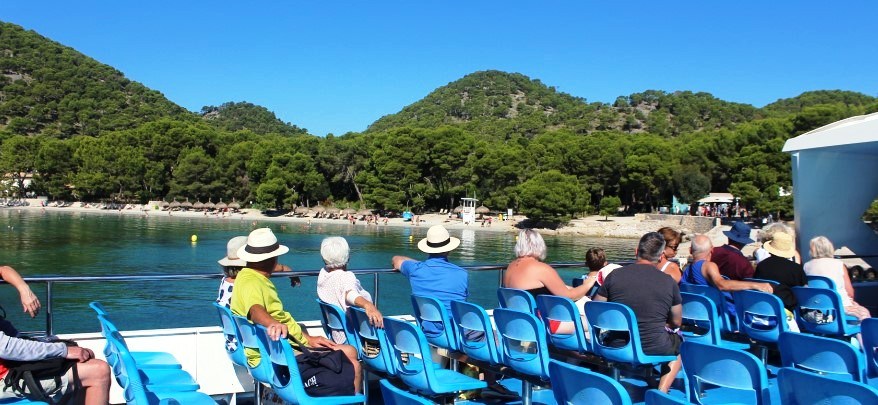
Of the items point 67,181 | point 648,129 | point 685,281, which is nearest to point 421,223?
point 67,181

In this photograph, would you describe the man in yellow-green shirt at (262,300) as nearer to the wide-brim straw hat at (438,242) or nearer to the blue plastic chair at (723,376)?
the wide-brim straw hat at (438,242)

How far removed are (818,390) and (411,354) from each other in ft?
5.98

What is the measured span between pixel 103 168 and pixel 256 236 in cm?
8216

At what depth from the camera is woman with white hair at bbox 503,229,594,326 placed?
4.50 meters

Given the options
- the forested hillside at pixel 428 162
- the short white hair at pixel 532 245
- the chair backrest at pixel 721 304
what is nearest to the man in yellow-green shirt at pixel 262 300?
the short white hair at pixel 532 245

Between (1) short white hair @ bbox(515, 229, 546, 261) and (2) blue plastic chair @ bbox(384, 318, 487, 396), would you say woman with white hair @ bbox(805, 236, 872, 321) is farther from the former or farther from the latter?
(2) blue plastic chair @ bbox(384, 318, 487, 396)

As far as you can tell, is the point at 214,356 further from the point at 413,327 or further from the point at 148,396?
the point at 413,327

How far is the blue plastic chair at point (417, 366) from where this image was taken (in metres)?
3.18

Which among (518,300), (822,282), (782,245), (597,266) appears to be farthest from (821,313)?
(518,300)

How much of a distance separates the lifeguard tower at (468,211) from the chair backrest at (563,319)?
57.1 metres

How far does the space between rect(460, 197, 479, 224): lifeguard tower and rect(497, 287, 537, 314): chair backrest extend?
5696 centimetres

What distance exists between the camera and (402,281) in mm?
26172

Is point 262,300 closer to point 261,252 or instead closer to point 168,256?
point 261,252

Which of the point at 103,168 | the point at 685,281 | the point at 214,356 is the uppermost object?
the point at 103,168
